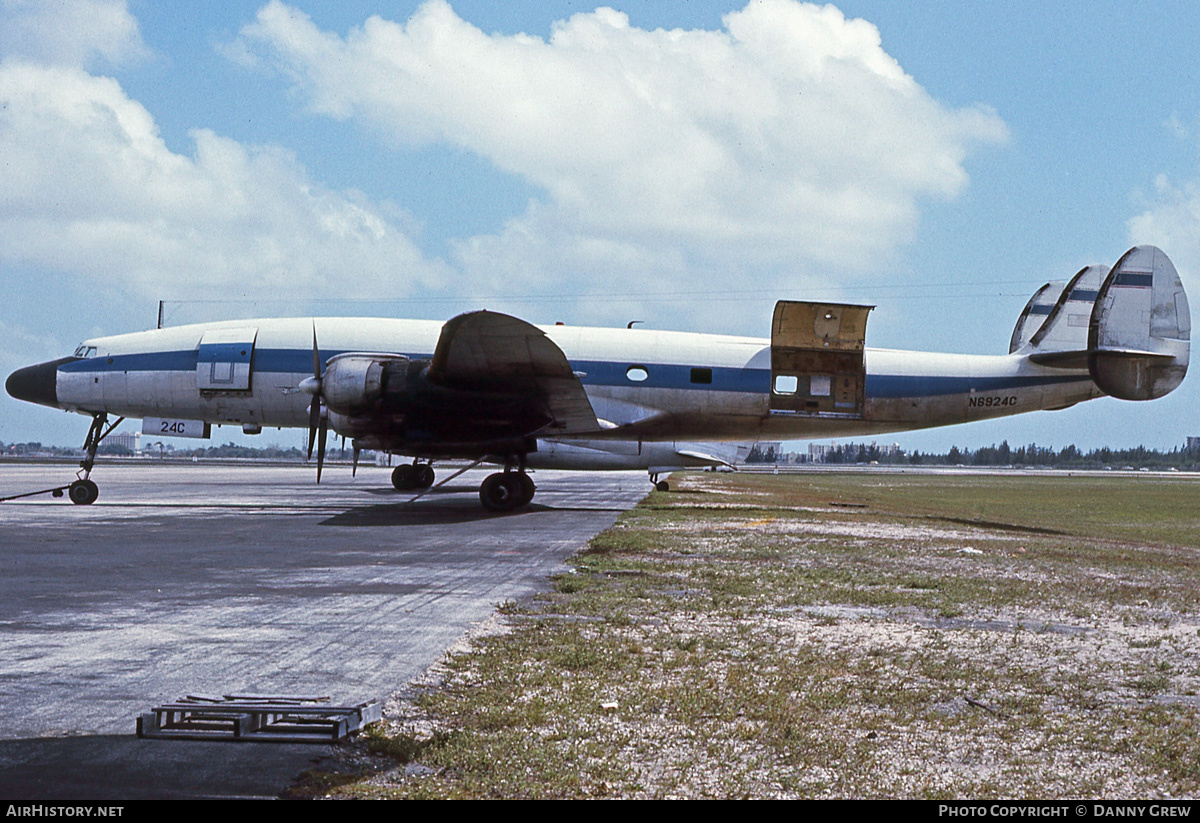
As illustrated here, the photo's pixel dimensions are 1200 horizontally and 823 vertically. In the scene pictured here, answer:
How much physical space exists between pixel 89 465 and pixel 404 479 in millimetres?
11193

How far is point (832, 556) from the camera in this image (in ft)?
49.0

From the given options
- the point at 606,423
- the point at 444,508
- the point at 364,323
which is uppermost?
the point at 364,323

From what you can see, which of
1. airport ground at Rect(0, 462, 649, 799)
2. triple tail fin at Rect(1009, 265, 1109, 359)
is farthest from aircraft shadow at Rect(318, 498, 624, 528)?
triple tail fin at Rect(1009, 265, 1109, 359)

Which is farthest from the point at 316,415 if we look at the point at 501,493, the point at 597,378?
the point at 597,378

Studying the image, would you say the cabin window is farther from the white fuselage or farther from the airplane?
the white fuselage

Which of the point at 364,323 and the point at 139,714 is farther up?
the point at 364,323

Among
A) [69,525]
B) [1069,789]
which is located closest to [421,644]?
[1069,789]

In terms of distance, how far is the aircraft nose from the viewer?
1093 inches

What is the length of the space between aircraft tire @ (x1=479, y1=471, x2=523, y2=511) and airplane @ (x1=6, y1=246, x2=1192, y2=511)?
1.8 inches

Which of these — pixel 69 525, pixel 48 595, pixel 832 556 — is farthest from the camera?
pixel 69 525

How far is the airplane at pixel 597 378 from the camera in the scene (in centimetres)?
2319

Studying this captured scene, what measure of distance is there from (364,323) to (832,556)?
51.7 feet

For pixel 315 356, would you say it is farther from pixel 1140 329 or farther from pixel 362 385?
pixel 1140 329
